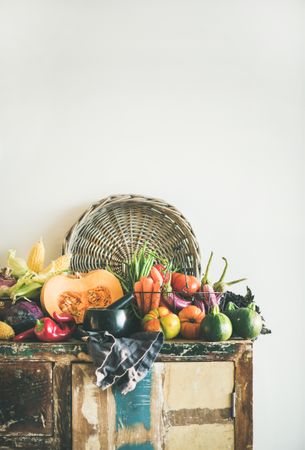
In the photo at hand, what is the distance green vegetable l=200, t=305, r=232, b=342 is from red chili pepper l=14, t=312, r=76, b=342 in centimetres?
52

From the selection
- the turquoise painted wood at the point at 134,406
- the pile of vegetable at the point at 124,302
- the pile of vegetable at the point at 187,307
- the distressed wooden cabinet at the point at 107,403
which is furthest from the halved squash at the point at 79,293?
the turquoise painted wood at the point at 134,406

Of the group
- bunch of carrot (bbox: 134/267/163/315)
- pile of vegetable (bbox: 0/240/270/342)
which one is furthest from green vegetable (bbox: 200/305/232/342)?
bunch of carrot (bbox: 134/267/163/315)

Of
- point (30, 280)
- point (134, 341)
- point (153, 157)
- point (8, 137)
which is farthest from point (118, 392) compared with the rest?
point (8, 137)

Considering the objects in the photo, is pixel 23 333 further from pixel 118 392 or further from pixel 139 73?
pixel 139 73

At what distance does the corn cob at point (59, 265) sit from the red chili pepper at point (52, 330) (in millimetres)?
255

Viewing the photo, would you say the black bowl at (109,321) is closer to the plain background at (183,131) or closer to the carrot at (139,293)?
the carrot at (139,293)

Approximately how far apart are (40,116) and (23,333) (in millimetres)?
1122

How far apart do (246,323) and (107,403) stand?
0.61 meters

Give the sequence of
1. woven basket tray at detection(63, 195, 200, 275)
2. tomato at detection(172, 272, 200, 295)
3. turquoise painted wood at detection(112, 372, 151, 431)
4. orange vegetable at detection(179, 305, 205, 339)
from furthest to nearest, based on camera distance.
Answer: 1. woven basket tray at detection(63, 195, 200, 275)
2. tomato at detection(172, 272, 200, 295)
3. orange vegetable at detection(179, 305, 205, 339)
4. turquoise painted wood at detection(112, 372, 151, 431)

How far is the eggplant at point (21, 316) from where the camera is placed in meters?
1.92

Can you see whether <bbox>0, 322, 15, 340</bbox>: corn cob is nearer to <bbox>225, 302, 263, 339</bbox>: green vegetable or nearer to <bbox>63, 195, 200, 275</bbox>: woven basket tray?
<bbox>63, 195, 200, 275</bbox>: woven basket tray

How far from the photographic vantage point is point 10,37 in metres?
2.46

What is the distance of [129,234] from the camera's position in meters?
2.43

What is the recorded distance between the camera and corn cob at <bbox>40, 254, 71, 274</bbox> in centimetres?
212
